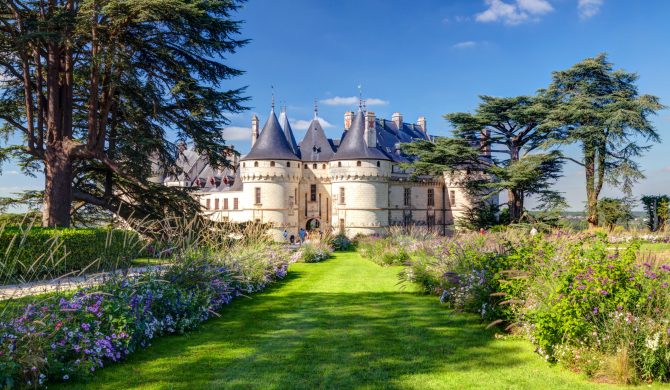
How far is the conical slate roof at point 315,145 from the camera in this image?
3816 centimetres

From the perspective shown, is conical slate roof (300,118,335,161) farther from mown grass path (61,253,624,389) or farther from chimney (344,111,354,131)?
mown grass path (61,253,624,389)

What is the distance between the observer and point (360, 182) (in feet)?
117

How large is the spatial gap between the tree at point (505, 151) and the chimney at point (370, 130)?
231 inches

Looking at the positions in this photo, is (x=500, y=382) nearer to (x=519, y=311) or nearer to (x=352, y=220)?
(x=519, y=311)

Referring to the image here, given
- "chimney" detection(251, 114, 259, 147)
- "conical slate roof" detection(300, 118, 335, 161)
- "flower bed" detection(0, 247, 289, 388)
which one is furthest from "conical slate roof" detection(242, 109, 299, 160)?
"flower bed" detection(0, 247, 289, 388)

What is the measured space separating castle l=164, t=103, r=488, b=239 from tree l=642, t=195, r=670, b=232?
10738 mm

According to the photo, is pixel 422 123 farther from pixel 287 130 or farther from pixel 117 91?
pixel 117 91

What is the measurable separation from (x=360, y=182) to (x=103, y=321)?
3008 cm

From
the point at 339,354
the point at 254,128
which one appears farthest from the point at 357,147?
the point at 339,354

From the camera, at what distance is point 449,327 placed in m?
7.42

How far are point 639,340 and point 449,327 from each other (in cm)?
285

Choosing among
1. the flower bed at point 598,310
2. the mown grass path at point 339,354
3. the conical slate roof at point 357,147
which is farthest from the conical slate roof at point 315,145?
the flower bed at point 598,310

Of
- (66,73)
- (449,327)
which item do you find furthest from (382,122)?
(449,327)

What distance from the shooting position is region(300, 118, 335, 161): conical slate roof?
38156 millimetres
